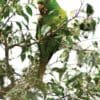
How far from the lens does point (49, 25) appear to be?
1139 mm

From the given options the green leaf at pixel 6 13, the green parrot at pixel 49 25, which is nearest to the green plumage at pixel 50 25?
the green parrot at pixel 49 25

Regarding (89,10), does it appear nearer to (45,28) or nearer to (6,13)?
(45,28)

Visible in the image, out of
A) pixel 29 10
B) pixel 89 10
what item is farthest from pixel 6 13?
pixel 89 10

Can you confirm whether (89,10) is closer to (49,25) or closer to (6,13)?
(49,25)

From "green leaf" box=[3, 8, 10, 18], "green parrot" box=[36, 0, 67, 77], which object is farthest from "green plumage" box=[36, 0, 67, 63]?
"green leaf" box=[3, 8, 10, 18]

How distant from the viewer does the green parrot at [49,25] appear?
1.15 m

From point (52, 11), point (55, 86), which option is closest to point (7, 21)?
point (52, 11)

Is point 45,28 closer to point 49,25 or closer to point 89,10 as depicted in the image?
point 49,25

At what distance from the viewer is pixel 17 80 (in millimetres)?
1273

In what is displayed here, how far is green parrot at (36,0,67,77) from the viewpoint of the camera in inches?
45.4

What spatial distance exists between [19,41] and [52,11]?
0.27 meters

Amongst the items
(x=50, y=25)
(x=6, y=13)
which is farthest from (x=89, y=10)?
(x=6, y=13)

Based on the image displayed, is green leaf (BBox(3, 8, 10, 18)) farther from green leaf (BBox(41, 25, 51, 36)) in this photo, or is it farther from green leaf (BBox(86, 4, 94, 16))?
green leaf (BBox(86, 4, 94, 16))

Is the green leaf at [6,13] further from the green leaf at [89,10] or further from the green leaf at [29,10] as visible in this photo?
the green leaf at [89,10]
